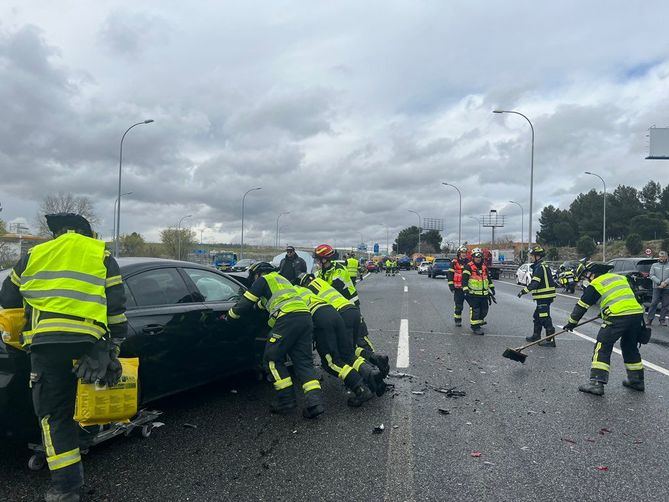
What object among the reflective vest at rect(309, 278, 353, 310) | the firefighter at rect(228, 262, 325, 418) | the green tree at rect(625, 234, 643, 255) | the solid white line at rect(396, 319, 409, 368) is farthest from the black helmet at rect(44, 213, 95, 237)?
the green tree at rect(625, 234, 643, 255)

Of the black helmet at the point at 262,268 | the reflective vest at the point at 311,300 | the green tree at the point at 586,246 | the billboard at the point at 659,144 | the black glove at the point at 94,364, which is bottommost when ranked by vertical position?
the black glove at the point at 94,364

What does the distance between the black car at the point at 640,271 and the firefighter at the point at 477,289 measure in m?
4.81

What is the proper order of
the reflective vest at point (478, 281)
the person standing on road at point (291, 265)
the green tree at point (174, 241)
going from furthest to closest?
1. the green tree at point (174, 241)
2. the person standing on road at point (291, 265)
3. the reflective vest at point (478, 281)

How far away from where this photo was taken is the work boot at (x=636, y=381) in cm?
544

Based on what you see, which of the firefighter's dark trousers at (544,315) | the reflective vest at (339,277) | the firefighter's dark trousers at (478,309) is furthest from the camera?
the firefighter's dark trousers at (478,309)

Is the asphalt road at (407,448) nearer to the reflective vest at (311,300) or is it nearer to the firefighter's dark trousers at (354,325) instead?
the firefighter's dark trousers at (354,325)

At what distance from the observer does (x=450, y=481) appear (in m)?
3.26

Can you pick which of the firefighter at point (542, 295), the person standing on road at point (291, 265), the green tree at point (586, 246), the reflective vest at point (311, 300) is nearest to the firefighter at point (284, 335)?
the reflective vest at point (311, 300)

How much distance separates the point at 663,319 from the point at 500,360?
6.39 m

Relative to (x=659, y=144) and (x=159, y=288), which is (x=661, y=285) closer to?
(x=159, y=288)

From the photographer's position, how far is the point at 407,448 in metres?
3.80

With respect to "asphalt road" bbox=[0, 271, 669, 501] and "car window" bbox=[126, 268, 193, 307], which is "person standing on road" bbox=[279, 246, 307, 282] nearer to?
"asphalt road" bbox=[0, 271, 669, 501]

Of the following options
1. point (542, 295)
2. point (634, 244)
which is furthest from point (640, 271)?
point (634, 244)

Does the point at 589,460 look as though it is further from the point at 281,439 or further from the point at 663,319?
the point at 663,319
